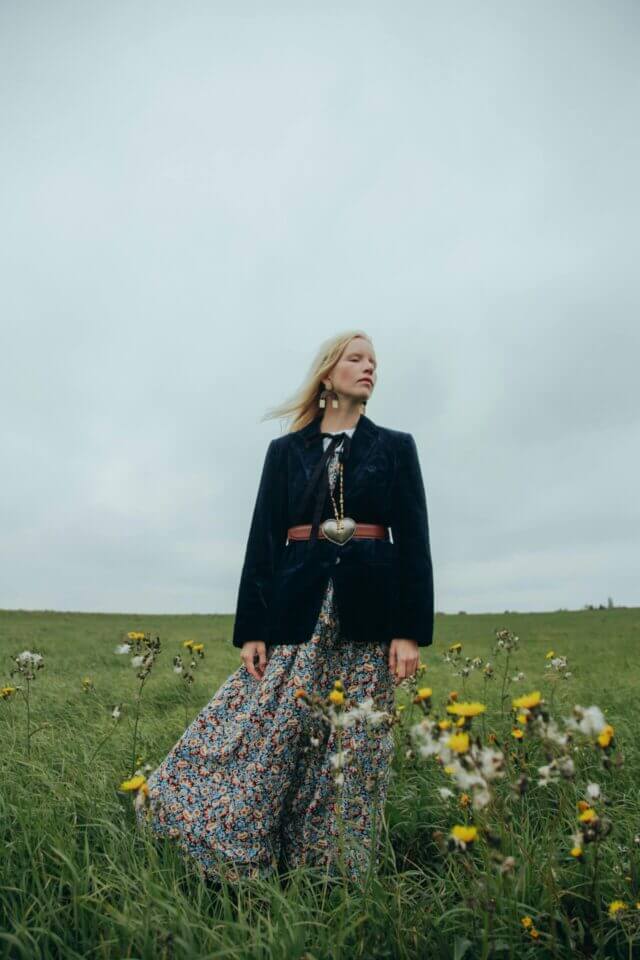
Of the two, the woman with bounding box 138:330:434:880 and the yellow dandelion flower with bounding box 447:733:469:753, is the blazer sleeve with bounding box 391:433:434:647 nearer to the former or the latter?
the woman with bounding box 138:330:434:880

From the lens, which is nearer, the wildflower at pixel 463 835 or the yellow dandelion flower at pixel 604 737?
the wildflower at pixel 463 835

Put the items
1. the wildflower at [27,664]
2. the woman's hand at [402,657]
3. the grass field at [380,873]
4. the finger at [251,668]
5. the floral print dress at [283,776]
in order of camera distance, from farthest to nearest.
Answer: the wildflower at [27,664] < the finger at [251,668] < the woman's hand at [402,657] < the floral print dress at [283,776] < the grass field at [380,873]

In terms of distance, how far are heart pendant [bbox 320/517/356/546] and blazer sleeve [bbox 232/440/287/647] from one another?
17.9 inches

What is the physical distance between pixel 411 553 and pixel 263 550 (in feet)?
2.74

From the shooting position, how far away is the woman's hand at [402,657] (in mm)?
3393

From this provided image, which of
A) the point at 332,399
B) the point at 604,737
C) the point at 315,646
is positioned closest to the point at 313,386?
the point at 332,399

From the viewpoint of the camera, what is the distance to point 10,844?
3.02 meters

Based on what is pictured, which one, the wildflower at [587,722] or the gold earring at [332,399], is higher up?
the gold earring at [332,399]

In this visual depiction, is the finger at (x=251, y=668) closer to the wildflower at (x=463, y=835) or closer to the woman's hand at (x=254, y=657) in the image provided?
the woman's hand at (x=254, y=657)

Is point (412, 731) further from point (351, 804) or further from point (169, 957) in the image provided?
point (351, 804)

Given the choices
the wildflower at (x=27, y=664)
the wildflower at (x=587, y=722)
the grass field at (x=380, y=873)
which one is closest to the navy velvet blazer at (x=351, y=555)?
the grass field at (x=380, y=873)

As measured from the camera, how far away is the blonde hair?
3.91m

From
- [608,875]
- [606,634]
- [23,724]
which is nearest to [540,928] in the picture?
[608,875]

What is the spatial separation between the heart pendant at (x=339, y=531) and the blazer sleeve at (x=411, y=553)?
285 millimetres
